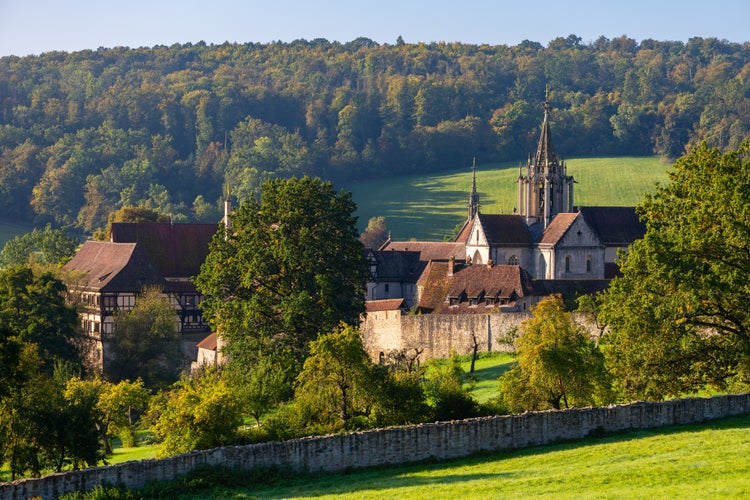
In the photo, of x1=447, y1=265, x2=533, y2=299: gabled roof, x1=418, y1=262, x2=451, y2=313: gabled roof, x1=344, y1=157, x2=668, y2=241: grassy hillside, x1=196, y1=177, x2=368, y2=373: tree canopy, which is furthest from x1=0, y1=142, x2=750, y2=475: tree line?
x1=344, y1=157, x2=668, y2=241: grassy hillside

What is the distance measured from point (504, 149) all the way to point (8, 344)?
546 feet

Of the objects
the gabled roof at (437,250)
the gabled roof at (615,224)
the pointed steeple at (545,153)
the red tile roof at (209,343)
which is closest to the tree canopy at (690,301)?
the red tile roof at (209,343)

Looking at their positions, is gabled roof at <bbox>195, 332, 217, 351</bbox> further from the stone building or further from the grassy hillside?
the grassy hillside

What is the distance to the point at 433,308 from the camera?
7594 centimetres

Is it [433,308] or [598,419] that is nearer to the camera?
[598,419]

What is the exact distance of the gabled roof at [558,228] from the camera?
314 ft

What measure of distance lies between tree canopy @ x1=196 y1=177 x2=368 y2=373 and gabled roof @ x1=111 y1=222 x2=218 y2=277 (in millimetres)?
32398

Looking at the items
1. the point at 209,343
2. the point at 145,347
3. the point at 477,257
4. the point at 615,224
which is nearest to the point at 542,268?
the point at 477,257

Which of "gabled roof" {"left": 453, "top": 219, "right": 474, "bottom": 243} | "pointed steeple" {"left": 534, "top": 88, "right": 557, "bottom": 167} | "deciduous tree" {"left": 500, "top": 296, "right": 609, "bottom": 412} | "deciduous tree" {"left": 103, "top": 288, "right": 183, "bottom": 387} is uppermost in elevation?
"pointed steeple" {"left": 534, "top": 88, "right": 557, "bottom": 167}

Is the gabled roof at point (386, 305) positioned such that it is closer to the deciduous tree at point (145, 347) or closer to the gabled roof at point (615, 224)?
the deciduous tree at point (145, 347)

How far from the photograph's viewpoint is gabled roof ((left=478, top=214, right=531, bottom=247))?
97.6 meters

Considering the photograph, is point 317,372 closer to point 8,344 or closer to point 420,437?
point 420,437

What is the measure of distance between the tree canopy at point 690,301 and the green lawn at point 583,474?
12.5 feet

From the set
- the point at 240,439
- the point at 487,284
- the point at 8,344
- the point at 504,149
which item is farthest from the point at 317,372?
the point at 504,149
